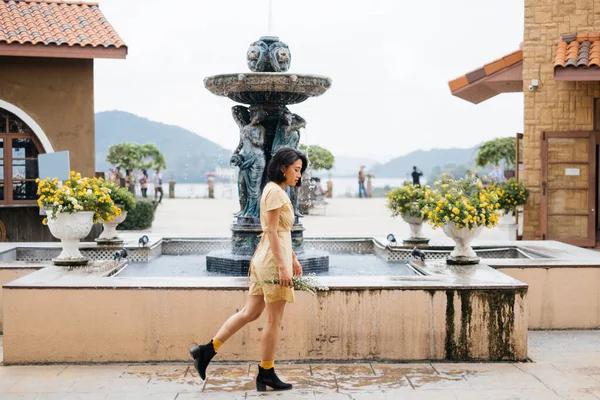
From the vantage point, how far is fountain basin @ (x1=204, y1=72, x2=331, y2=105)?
938 cm

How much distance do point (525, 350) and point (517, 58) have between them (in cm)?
1003

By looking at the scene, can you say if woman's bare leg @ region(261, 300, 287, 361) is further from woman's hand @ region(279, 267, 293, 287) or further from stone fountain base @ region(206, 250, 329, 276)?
stone fountain base @ region(206, 250, 329, 276)

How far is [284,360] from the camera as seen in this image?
7133 mm

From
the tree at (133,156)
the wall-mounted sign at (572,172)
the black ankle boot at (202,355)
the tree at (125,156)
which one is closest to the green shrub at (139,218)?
the wall-mounted sign at (572,172)

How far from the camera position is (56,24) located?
1606 centimetres

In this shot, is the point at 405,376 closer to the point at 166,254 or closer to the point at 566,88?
the point at 166,254

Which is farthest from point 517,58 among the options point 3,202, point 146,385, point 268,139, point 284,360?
point 146,385

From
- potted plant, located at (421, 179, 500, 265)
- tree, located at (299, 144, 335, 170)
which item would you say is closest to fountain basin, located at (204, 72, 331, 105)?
potted plant, located at (421, 179, 500, 265)

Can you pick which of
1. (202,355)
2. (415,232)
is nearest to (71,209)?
(202,355)

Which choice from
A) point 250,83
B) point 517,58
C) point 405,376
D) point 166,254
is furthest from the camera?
point 517,58

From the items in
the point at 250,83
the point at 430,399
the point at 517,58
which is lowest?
the point at 430,399

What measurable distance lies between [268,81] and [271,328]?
394 cm

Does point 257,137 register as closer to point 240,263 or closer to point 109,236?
point 240,263

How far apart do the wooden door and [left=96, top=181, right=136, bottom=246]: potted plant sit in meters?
7.67
